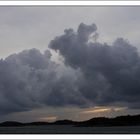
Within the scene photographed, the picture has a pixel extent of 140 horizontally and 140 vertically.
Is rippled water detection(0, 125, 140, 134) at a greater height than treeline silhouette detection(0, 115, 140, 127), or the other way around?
treeline silhouette detection(0, 115, 140, 127)

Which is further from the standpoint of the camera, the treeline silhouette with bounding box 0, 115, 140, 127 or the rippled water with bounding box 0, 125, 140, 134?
the treeline silhouette with bounding box 0, 115, 140, 127

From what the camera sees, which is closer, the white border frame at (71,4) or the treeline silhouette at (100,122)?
the white border frame at (71,4)

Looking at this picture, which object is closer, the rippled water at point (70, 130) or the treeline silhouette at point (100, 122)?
the rippled water at point (70, 130)

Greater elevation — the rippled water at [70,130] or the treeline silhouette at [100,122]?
the treeline silhouette at [100,122]

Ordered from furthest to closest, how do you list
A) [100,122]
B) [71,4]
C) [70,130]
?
[100,122]
[71,4]
[70,130]

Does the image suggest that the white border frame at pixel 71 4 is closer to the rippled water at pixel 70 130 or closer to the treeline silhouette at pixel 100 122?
the rippled water at pixel 70 130

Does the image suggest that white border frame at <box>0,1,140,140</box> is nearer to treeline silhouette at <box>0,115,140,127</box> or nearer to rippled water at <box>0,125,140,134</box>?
rippled water at <box>0,125,140,134</box>

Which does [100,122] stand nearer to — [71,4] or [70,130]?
[70,130]

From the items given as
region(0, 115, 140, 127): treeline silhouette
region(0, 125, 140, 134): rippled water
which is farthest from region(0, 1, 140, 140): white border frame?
region(0, 115, 140, 127): treeline silhouette

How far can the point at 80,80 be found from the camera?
520cm

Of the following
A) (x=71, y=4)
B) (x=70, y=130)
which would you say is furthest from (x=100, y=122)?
(x=71, y=4)

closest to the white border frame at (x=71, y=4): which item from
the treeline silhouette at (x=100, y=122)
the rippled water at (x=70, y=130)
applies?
the rippled water at (x=70, y=130)

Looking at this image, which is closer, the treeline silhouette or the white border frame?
the white border frame

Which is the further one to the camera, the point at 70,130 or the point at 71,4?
the point at 71,4
